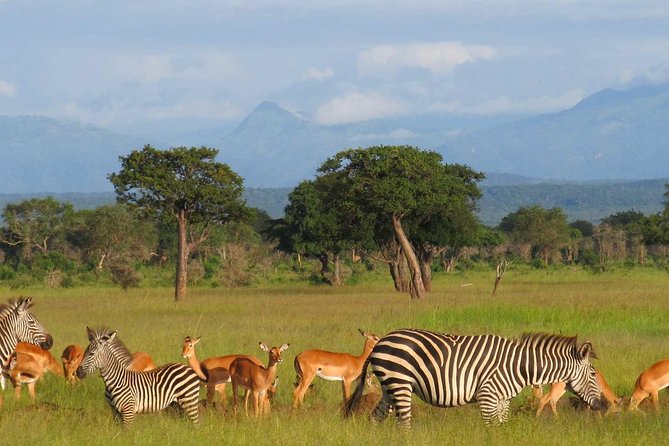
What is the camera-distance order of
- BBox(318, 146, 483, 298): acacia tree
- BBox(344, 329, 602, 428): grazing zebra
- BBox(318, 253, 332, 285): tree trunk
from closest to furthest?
BBox(344, 329, 602, 428): grazing zebra, BBox(318, 146, 483, 298): acacia tree, BBox(318, 253, 332, 285): tree trunk

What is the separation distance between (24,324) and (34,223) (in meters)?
63.3

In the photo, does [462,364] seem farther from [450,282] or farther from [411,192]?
[450,282]

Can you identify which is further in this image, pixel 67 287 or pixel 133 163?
pixel 67 287

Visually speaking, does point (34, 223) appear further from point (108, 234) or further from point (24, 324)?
point (24, 324)

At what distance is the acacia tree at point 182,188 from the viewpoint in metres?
40.7

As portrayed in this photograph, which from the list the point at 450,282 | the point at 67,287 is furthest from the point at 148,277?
the point at 450,282

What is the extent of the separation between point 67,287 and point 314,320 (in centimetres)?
2573

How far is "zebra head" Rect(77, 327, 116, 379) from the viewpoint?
12.8 metres

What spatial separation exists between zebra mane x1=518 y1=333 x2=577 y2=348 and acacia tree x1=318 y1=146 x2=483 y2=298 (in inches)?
1067

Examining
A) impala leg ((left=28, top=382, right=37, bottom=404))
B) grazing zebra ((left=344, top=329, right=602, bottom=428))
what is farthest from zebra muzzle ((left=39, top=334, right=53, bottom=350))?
grazing zebra ((left=344, top=329, right=602, bottom=428))

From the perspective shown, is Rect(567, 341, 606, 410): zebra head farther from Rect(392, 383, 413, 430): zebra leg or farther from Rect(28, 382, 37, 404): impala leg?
Rect(28, 382, 37, 404): impala leg

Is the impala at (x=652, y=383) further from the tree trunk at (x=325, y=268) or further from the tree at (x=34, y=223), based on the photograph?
the tree at (x=34, y=223)

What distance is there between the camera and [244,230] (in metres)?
85.4

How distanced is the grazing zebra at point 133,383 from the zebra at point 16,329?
243 centimetres
